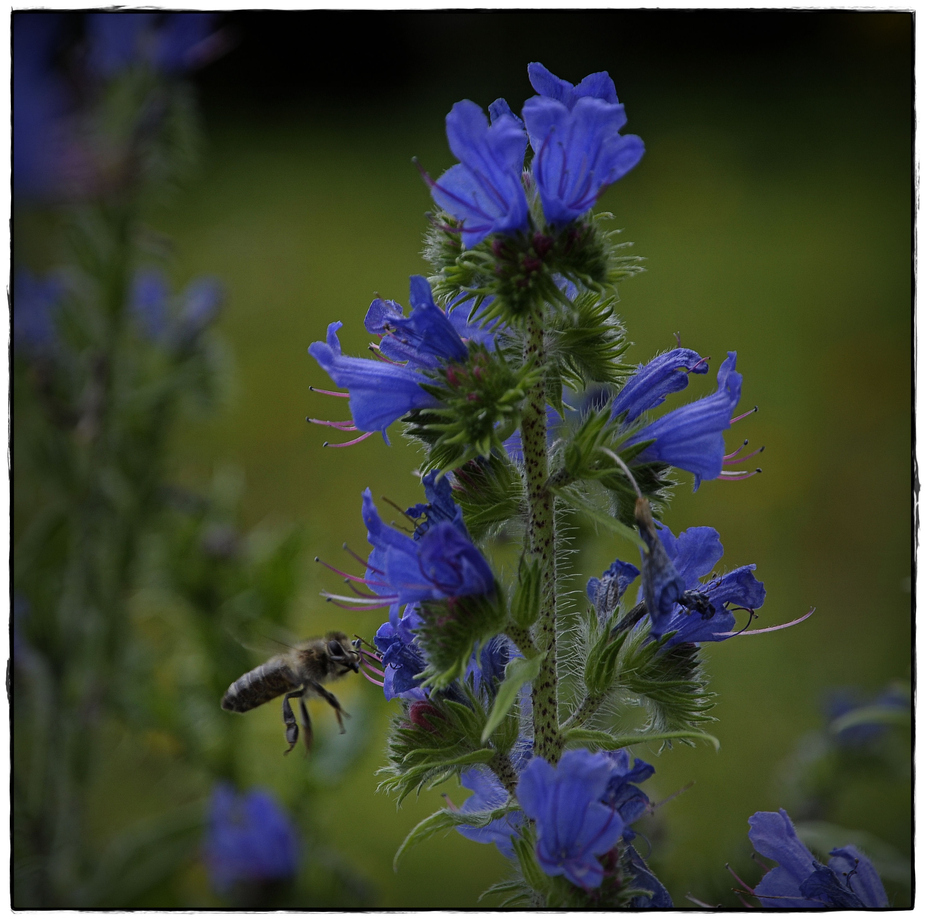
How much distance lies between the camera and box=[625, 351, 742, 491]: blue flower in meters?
1.63

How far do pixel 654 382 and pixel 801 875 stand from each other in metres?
0.98

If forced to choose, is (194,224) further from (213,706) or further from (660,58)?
(213,706)

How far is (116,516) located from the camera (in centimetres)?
367

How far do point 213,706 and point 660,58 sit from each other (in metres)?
4.92

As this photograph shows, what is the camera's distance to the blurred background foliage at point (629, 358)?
11.5 feet

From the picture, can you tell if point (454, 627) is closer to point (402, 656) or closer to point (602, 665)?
point (402, 656)

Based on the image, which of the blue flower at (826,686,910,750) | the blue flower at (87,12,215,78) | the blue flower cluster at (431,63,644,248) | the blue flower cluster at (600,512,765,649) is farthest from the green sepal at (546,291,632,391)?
the blue flower at (87,12,215,78)

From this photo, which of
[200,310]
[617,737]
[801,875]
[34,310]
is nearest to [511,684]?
[617,737]

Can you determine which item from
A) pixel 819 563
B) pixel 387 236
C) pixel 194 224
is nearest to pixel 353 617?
pixel 819 563

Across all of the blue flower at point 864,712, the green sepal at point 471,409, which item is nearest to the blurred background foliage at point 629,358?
the blue flower at point 864,712

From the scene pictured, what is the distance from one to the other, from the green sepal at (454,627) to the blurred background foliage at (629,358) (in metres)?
1.30

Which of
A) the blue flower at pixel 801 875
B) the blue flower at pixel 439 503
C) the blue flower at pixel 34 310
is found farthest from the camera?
the blue flower at pixel 34 310

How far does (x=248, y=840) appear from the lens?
11.1ft

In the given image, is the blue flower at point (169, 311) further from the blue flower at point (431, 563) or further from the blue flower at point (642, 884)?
the blue flower at point (642, 884)
